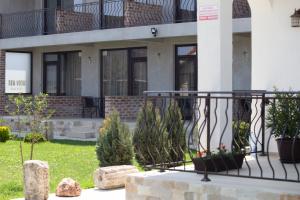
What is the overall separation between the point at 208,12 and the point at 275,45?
1858 millimetres

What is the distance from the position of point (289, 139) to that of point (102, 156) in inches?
149

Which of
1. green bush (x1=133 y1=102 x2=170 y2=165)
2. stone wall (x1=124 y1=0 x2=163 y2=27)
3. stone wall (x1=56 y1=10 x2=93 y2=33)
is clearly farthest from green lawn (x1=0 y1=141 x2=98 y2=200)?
stone wall (x1=56 y1=10 x2=93 y2=33)

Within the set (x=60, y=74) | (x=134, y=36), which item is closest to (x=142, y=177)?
(x=134, y=36)

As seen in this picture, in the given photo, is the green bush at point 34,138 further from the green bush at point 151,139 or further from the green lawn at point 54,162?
the green bush at point 151,139

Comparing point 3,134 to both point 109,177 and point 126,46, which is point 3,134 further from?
point 109,177

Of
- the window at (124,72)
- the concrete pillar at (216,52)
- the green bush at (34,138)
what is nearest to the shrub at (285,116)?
the concrete pillar at (216,52)

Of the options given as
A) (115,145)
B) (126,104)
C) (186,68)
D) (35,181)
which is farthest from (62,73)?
(35,181)

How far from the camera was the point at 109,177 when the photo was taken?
923 cm

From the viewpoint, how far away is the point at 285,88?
32.1ft

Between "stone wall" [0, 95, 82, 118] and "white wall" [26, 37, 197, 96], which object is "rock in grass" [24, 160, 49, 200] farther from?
"stone wall" [0, 95, 82, 118]

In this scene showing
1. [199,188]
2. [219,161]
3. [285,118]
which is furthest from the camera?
[285,118]

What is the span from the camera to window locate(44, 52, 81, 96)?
24172mm

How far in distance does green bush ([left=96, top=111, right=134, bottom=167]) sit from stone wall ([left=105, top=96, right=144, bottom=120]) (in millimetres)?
9354

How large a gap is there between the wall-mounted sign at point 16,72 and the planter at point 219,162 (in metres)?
17.9
